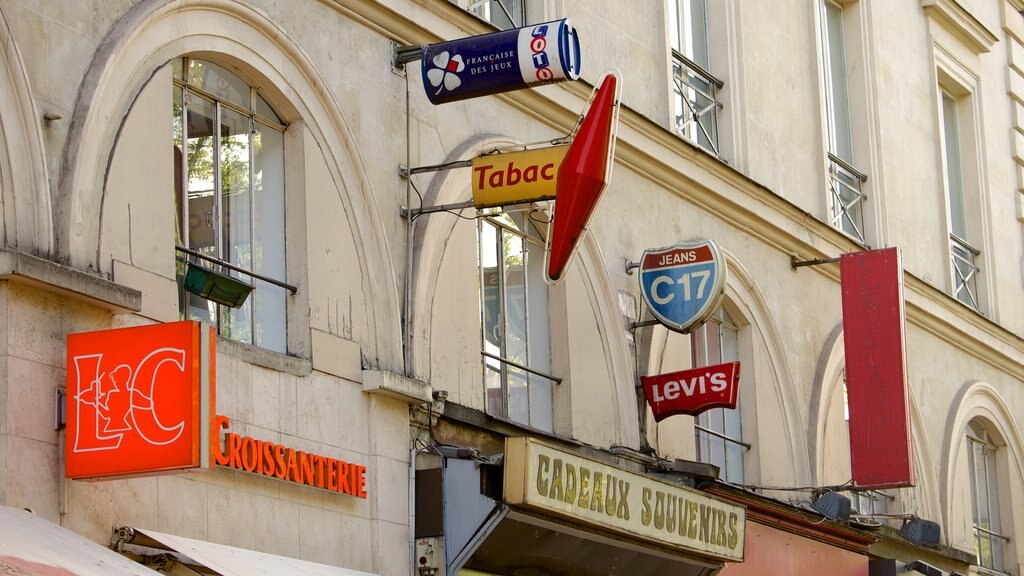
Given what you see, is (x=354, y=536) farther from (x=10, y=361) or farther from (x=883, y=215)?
(x=883, y=215)

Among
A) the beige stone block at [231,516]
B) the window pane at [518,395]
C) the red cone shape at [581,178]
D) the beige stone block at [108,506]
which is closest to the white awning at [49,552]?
the beige stone block at [108,506]

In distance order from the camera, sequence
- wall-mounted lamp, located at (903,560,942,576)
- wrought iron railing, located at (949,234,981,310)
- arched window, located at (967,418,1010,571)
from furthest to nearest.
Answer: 1. wrought iron railing, located at (949,234,981,310)
2. arched window, located at (967,418,1010,571)
3. wall-mounted lamp, located at (903,560,942,576)

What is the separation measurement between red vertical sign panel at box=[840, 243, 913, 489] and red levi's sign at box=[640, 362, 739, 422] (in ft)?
10.3

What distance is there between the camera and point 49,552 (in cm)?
904

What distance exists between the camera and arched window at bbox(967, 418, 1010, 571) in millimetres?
24281

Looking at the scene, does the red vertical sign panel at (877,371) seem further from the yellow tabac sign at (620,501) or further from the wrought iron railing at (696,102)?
the yellow tabac sign at (620,501)

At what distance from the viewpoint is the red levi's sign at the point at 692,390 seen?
54.2 ft

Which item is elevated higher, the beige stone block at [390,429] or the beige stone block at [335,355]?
the beige stone block at [335,355]

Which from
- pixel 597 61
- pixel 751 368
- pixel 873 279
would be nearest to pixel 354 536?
pixel 597 61

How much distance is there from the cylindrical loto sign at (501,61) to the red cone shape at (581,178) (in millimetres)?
513

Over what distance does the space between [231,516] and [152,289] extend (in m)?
1.49

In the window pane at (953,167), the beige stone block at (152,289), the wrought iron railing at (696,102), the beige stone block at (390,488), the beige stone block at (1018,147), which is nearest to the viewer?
the beige stone block at (152,289)

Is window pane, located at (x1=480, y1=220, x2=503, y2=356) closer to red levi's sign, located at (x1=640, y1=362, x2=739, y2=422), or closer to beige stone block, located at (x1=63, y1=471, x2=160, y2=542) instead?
red levi's sign, located at (x1=640, y1=362, x2=739, y2=422)

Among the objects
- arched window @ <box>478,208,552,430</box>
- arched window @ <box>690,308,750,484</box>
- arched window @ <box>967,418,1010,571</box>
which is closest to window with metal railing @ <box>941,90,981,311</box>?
arched window @ <box>967,418,1010,571</box>
